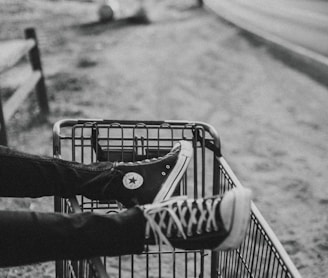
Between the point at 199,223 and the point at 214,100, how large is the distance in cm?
516

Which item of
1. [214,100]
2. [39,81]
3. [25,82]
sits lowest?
[214,100]

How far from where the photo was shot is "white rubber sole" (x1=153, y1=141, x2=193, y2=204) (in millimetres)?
2189

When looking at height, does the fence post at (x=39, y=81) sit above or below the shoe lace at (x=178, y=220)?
below

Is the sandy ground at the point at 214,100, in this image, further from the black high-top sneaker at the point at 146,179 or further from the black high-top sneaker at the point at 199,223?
the black high-top sneaker at the point at 199,223

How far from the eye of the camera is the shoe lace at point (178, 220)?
1.96 m

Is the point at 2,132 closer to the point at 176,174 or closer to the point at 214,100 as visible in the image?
the point at 176,174

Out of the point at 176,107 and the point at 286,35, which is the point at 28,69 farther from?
the point at 286,35

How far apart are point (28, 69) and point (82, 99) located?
5.24ft

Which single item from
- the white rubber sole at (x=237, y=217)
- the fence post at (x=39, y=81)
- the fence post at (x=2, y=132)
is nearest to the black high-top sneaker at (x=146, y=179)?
the white rubber sole at (x=237, y=217)

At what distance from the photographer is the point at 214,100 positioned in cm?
705

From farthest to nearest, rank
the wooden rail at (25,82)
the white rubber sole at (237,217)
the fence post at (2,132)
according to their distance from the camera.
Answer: the wooden rail at (25,82) → the fence post at (2,132) → the white rubber sole at (237,217)

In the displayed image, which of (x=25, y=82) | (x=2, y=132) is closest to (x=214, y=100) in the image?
(x=25, y=82)

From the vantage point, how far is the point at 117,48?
10047 millimetres

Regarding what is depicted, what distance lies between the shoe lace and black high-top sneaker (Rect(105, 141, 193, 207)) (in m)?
0.21
